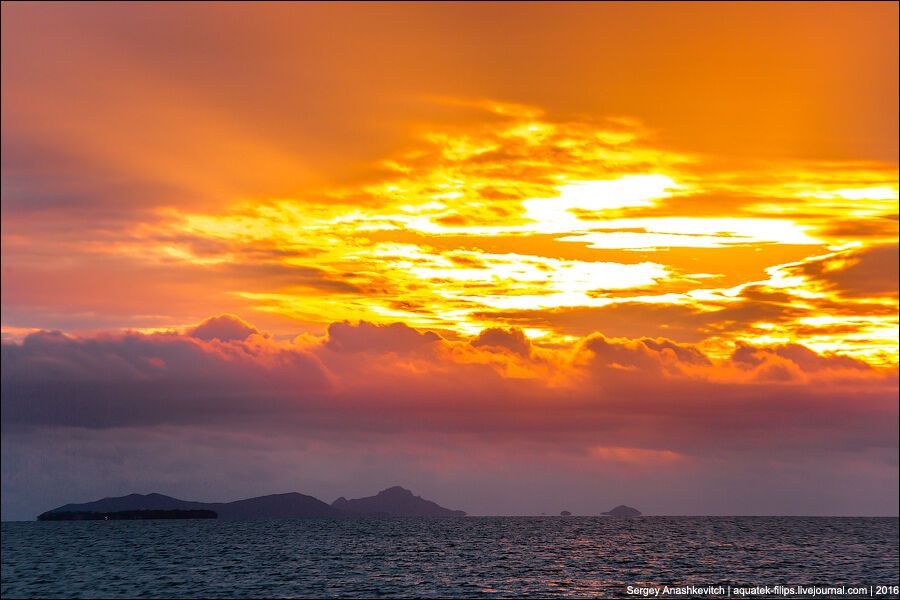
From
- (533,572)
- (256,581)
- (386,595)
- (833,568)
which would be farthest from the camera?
(833,568)

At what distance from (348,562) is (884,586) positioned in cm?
8367

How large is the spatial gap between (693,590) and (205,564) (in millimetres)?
86826

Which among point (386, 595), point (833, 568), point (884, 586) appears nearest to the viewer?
point (386, 595)

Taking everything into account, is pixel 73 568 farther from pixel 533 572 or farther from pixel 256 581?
pixel 533 572

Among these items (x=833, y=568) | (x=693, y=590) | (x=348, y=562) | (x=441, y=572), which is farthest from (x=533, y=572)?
(x=833, y=568)

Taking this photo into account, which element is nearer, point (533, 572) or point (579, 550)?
point (533, 572)

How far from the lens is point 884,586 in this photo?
10831 centimetres

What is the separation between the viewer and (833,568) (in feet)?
453

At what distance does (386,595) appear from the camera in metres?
101

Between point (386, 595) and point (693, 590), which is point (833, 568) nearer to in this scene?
point (693, 590)

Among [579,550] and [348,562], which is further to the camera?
[579,550]

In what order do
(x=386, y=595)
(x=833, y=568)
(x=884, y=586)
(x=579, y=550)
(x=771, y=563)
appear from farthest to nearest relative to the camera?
(x=579, y=550)
(x=771, y=563)
(x=833, y=568)
(x=884, y=586)
(x=386, y=595)

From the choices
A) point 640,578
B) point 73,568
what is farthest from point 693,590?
point 73,568

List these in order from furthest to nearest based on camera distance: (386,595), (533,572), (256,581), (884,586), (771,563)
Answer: (771,563) → (533,572) → (256,581) → (884,586) → (386,595)
